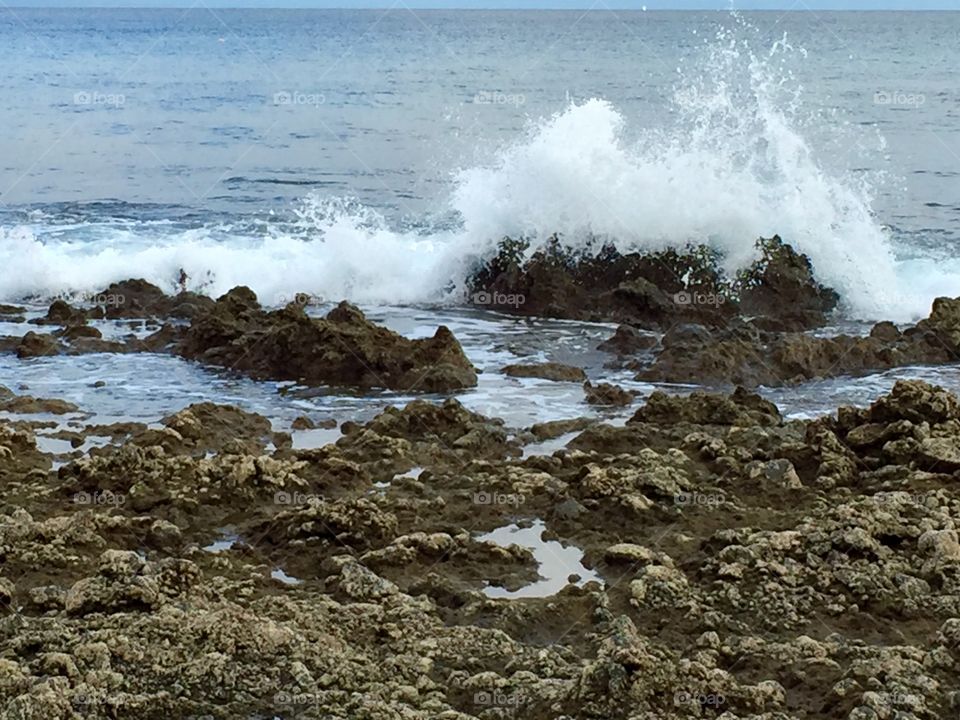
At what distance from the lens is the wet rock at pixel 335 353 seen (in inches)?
357

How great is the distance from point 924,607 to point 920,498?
3.58 ft

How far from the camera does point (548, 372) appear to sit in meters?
9.35

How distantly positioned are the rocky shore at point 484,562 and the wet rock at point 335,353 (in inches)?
3.3

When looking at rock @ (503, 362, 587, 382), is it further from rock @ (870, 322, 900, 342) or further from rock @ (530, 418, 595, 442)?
rock @ (870, 322, 900, 342)

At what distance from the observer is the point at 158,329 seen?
11.1 metres

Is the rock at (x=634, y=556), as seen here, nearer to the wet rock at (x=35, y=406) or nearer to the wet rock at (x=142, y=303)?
the wet rock at (x=35, y=406)

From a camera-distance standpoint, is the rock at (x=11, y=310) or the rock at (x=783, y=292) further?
the rock at (x=11, y=310)

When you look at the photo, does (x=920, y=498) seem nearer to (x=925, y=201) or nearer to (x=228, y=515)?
(x=228, y=515)

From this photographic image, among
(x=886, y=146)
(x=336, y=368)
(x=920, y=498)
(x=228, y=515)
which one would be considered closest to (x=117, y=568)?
(x=228, y=515)

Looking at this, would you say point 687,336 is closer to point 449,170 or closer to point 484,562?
point 484,562

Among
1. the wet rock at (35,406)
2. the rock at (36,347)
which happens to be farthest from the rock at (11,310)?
the wet rock at (35,406)

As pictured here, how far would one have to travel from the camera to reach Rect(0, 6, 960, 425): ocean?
10.6m

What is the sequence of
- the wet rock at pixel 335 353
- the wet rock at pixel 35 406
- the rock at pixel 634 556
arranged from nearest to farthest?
the rock at pixel 634 556
the wet rock at pixel 35 406
the wet rock at pixel 335 353

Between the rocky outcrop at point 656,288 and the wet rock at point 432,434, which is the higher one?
the rocky outcrop at point 656,288
